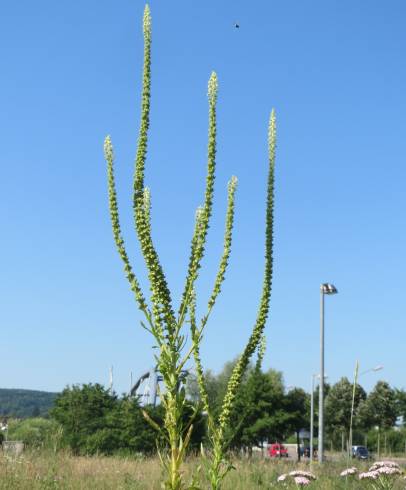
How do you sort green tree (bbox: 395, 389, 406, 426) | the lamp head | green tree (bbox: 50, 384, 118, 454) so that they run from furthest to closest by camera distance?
green tree (bbox: 395, 389, 406, 426), green tree (bbox: 50, 384, 118, 454), the lamp head

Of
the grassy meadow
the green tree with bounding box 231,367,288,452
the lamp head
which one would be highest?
the lamp head

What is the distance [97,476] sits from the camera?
14344 millimetres

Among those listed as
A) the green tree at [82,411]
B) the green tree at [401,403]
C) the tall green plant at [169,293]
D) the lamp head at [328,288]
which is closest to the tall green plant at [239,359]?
the tall green plant at [169,293]

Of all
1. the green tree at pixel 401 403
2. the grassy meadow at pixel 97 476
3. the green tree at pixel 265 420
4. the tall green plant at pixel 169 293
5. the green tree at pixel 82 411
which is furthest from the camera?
the green tree at pixel 401 403

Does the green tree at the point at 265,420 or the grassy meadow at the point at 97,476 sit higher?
the green tree at the point at 265,420

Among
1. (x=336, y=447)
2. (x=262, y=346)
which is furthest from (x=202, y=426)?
(x=336, y=447)

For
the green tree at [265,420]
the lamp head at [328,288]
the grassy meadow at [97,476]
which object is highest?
the lamp head at [328,288]

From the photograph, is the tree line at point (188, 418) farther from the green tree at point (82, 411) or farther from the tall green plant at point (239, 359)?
the tall green plant at point (239, 359)

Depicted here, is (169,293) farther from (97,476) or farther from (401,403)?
(401,403)

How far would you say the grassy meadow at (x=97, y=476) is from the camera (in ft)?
39.4

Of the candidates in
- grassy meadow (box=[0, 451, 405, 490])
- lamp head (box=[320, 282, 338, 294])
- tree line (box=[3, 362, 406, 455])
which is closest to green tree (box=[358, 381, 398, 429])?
tree line (box=[3, 362, 406, 455])

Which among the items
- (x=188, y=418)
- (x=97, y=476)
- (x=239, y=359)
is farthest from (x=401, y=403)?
(x=239, y=359)

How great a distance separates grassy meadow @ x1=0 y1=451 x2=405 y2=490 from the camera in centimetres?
1202

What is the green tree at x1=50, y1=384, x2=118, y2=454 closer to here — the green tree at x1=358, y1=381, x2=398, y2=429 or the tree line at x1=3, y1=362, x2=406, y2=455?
the tree line at x1=3, y1=362, x2=406, y2=455
